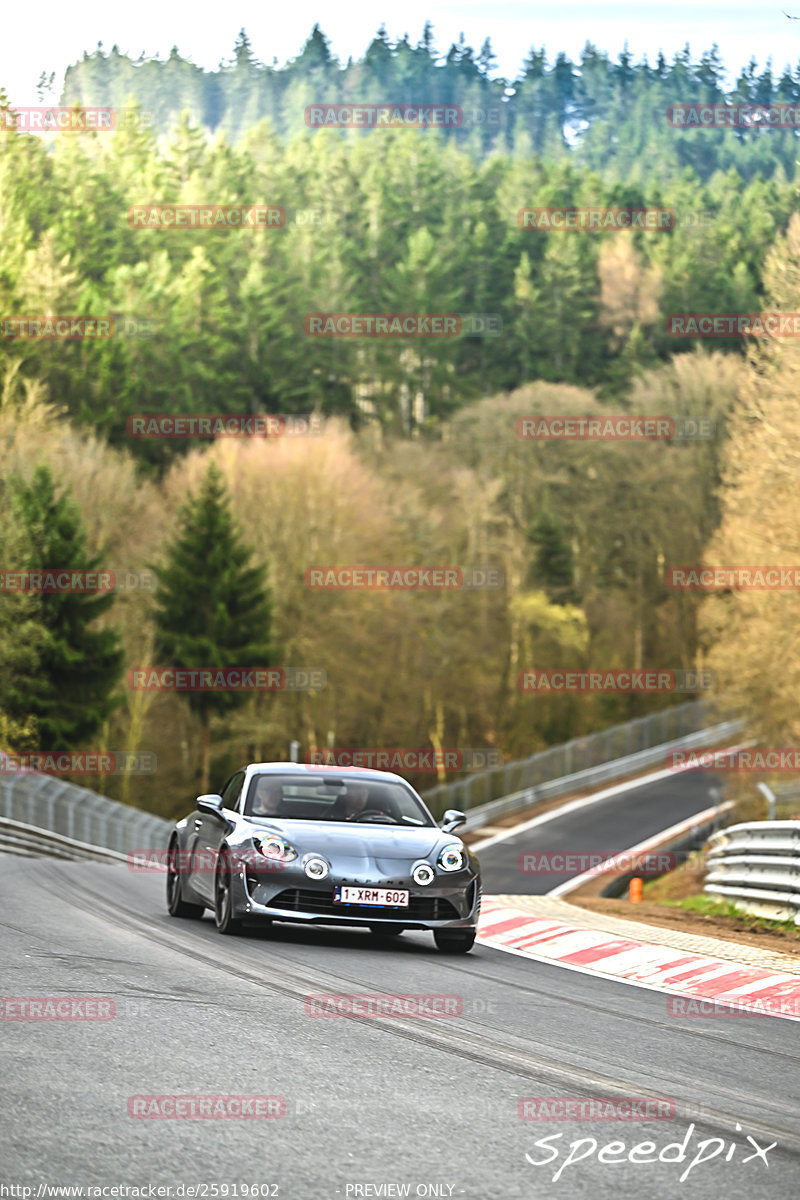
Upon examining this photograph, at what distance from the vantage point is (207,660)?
6356 centimetres

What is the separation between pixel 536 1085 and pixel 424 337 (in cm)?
8965

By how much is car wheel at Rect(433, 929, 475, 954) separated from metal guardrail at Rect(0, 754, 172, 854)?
52.0 feet

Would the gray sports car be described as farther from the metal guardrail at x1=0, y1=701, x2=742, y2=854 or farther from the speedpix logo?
the metal guardrail at x1=0, y1=701, x2=742, y2=854

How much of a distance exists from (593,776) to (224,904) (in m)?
52.6

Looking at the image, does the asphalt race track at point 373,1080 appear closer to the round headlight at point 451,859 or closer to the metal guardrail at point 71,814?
the round headlight at point 451,859

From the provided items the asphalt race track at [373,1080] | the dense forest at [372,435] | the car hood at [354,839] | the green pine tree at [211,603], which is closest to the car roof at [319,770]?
the car hood at [354,839]

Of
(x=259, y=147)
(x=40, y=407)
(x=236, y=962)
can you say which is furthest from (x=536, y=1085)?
(x=259, y=147)

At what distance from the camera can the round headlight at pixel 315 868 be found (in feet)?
39.0

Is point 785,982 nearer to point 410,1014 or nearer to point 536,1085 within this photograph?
point 410,1014

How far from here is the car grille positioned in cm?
1188

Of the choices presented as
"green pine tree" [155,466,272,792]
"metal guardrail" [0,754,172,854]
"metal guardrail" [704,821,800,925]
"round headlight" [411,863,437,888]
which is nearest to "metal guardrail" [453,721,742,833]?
"green pine tree" [155,466,272,792]

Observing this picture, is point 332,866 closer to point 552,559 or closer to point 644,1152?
point 644,1152

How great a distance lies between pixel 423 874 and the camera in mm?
12117

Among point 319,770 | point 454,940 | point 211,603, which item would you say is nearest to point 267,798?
point 319,770
